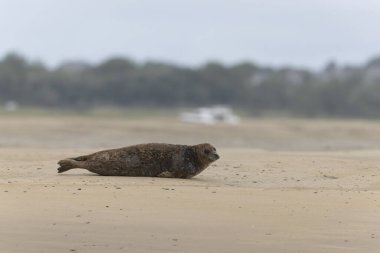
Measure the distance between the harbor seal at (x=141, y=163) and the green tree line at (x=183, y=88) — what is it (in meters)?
43.9

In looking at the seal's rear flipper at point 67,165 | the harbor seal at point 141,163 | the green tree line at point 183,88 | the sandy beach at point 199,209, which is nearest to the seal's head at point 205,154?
the harbor seal at point 141,163

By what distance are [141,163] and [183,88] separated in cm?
5114

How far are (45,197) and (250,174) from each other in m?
3.38

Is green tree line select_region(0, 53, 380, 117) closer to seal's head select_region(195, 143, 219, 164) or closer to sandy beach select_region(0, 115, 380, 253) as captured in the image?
sandy beach select_region(0, 115, 380, 253)

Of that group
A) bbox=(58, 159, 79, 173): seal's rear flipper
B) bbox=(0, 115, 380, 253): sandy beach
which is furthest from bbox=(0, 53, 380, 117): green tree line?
Answer: bbox=(58, 159, 79, 173): seal's rear flipper

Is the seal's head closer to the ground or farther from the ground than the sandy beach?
farther from the ground

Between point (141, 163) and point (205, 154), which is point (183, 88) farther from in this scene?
point (141, 163)

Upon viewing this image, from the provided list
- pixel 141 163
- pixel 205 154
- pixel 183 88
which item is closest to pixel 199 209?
pixel 141 163

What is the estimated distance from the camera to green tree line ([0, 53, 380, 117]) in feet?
189

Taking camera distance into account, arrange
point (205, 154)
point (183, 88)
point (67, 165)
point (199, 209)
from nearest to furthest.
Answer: point (199, 209) < point (67, 165) < point (205, 154) < point (183, 88)

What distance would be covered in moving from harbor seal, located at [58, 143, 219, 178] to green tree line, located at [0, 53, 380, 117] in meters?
43.9

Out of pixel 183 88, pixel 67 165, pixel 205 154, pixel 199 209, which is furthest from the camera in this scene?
pixel 183 88

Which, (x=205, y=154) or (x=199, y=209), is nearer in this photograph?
(x=199, y=209)

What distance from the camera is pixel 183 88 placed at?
61.0m
